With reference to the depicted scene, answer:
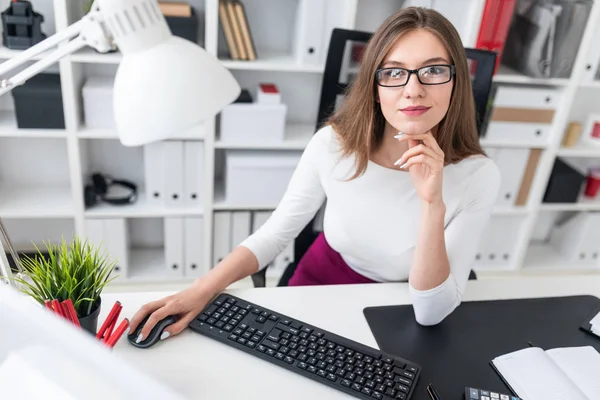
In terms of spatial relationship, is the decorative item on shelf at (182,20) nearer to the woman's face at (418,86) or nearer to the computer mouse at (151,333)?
the woman's face at (418,86)

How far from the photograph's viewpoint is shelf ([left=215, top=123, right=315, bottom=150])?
2.27m

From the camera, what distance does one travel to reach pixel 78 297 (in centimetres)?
94

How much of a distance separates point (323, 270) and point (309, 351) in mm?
486

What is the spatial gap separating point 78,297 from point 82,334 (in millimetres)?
585

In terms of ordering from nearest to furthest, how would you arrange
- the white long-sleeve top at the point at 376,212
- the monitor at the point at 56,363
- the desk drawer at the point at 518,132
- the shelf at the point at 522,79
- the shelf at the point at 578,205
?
the monitor at the point at 56,363 → the white long-sleeve top at the point at 376,212 → the shelf at the point at 522,79 → the desk drawer at the point at 518,132 → the shelf at the point at 578,205

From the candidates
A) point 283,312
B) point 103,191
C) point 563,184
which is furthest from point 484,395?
point 563,184

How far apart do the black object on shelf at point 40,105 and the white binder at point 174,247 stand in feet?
1.98

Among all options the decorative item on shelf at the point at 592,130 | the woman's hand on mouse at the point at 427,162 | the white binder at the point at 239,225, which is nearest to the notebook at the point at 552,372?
the woman's hand on mouse at the point at 427,162

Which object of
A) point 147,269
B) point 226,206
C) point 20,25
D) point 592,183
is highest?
point 20,25

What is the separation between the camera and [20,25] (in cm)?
196

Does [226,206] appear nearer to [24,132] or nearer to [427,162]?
[24,132]

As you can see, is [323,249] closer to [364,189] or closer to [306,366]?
[364,189]

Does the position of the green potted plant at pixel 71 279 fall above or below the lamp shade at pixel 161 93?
below

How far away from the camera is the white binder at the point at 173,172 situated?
7.34 ft
